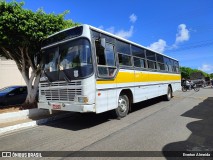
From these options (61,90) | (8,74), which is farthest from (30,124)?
(8,74)

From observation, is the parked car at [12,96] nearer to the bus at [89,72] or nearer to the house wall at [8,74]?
the bus at [89,72]

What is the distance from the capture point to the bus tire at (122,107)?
24.8 feet

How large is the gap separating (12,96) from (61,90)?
6.06 m

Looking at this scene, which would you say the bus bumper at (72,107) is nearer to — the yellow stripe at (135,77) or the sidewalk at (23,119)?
the yellow stripe at (135,77)

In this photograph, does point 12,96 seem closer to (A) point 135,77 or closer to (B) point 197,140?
(A) point 135,77

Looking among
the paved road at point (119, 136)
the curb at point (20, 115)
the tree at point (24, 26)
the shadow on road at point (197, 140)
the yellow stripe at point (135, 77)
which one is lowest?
the shadow on road at point (197, 140)

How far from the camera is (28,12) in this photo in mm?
8250

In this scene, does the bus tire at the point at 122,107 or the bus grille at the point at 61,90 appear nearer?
the bus grille at the point at 61,90

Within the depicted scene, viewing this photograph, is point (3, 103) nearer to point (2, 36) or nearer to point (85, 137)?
point (2, 36)

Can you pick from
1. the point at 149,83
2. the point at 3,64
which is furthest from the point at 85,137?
the point at 3,64

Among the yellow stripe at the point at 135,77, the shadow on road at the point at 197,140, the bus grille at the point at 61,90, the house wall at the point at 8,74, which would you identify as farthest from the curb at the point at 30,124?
the house wall at the point at 8,74

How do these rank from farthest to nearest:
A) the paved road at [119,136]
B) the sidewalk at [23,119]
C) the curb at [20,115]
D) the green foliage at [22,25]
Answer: the green foliage at [22,25], the curb at [20,115], the sidewalk at [23,119], the paved road at [119,136]

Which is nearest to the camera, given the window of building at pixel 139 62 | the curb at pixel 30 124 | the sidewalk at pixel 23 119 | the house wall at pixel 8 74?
the curb at pixel 30 124

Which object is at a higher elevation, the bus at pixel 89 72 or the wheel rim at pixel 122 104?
the bus at pixel 89 72
